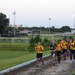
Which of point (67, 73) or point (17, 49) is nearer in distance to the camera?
point (67, 73)

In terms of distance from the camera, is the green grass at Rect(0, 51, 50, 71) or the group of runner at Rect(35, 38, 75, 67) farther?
the group of runner at Rect(35, 38, 75, 67)

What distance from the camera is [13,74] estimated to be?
637 inches

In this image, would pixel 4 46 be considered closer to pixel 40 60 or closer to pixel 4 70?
pixel 40 60

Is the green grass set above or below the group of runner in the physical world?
below

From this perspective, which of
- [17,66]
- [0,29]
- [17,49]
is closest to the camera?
[17,66]

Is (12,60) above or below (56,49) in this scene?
below

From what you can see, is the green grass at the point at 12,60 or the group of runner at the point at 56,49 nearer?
the green grass at the point at 12,60

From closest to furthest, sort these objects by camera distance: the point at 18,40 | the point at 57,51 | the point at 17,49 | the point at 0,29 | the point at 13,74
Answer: the point at 13,74
the point at 57,51
the point at 17,49
the point at 18,40
the point at 0,29

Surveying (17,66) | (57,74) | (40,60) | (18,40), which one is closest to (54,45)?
(40,60)

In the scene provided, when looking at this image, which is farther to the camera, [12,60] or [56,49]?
[12,60]

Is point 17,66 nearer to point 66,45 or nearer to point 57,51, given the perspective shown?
point 57,51

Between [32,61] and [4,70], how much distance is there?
597 centimetres

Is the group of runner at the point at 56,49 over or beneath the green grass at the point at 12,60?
over

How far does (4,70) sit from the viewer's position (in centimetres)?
1630
